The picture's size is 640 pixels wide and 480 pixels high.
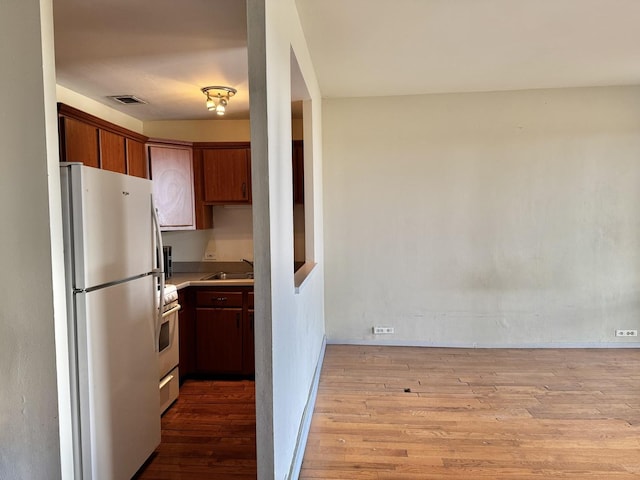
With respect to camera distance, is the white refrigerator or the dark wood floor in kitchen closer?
the white refrigerator

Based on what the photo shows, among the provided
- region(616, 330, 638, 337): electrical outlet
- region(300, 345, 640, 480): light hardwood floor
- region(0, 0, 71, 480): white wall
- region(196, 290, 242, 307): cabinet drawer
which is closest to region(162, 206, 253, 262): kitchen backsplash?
region(196, 290, 242, 307): cabinet drawer

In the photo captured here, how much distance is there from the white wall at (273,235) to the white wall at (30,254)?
73 cm

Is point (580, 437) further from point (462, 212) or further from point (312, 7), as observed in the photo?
point (312, 7)

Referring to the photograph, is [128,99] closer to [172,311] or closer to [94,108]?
[94,108]

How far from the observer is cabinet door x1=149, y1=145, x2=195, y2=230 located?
361 cm

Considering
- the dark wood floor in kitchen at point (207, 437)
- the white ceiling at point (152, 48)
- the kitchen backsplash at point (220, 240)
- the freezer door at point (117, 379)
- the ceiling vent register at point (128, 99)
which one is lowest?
the dark wood floor in kitchen at point (207, 437)

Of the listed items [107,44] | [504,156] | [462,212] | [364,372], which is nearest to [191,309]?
[364,372]

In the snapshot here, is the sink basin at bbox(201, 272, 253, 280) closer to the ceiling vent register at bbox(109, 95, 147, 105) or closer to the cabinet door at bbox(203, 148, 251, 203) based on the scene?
the cabinet door at bbox(203, 148, 251, 203)

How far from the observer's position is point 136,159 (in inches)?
137

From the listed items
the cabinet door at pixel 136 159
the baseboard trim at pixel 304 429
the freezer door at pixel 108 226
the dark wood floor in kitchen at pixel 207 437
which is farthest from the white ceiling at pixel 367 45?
the dark wood floor in kitchen at pixel 207 437

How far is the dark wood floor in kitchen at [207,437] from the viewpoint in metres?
2.18

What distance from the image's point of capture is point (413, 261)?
161 inches

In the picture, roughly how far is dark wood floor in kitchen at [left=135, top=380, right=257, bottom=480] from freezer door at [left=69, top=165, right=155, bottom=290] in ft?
3.61

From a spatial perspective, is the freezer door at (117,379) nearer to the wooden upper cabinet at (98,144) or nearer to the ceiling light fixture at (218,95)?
the wooden upper cabinet at (98,144)
